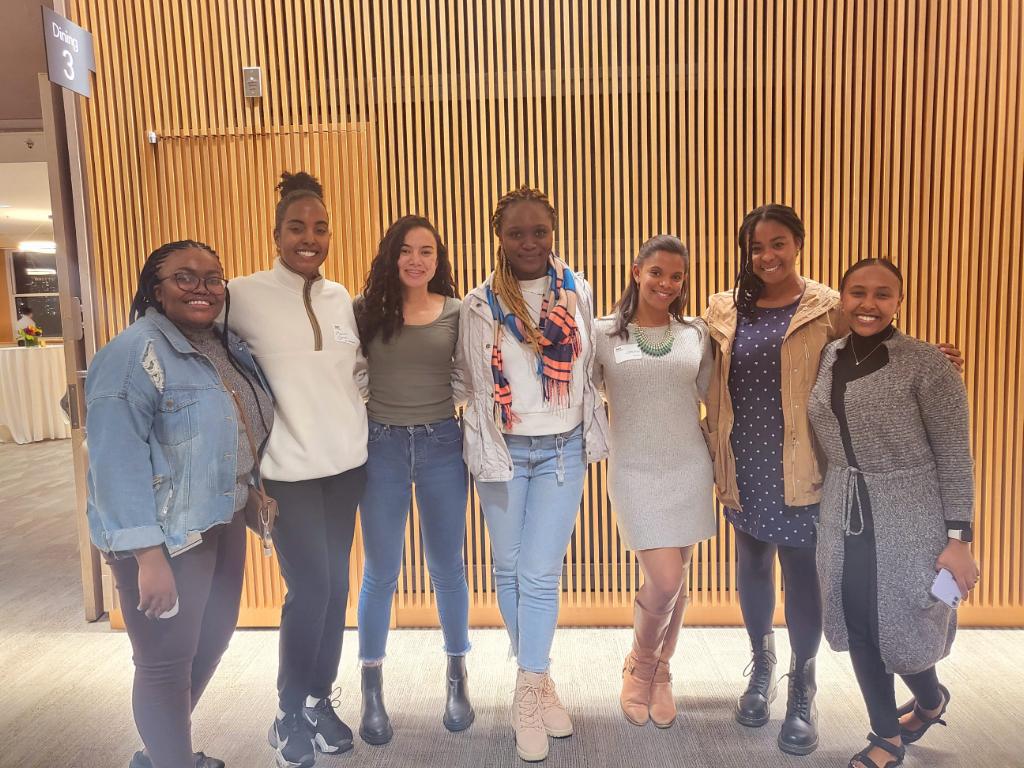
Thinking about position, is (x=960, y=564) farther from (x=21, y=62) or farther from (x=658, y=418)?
(x=21, y=62)

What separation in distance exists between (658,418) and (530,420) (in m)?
0.46

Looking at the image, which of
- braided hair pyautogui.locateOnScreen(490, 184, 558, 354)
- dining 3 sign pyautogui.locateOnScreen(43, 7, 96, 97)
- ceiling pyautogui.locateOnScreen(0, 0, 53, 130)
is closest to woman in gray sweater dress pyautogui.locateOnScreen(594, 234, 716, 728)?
braided hair pyautogui.locateOnScreen(490, 184, 558, 354)

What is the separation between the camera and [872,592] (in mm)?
2111

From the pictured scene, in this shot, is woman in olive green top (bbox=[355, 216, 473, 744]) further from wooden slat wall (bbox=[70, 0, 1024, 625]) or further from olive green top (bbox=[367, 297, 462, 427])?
wooden slat wall (bbox=[70, 0, 1024, 625])

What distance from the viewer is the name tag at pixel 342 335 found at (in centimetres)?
227

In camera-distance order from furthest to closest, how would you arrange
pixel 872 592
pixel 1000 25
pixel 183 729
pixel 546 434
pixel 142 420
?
pixel 1000 25, pixel 546 434, pixel 872 592, pixel 183 729, pixel 142 420

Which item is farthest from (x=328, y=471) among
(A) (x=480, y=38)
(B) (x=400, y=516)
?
(A) (x=480, y=38)

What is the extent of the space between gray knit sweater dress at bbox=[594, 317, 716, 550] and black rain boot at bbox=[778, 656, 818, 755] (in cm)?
61

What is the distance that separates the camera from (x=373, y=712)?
100 inches

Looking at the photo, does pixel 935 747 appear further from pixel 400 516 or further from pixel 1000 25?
pixel 1000 25

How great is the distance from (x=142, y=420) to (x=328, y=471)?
1.96 ft

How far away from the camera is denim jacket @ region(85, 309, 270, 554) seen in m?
1.76

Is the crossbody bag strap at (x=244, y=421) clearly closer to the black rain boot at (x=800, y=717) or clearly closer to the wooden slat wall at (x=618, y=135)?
the wooden slat wall at (x=618, y=135)

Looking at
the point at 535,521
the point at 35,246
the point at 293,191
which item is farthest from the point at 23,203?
the point at 535,521
